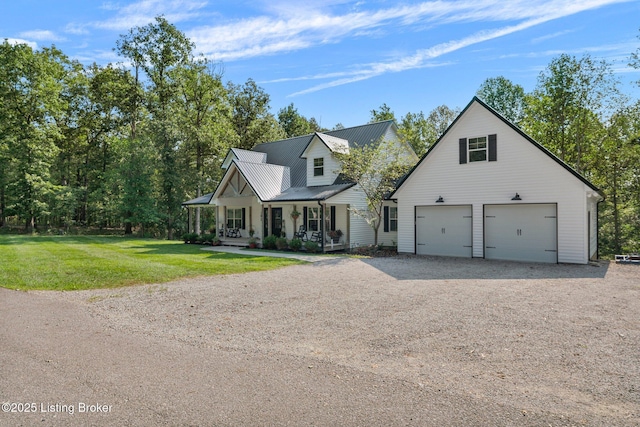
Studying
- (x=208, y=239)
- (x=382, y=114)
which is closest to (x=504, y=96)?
(x=382, y=114)

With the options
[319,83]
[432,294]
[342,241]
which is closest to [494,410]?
[432,294]

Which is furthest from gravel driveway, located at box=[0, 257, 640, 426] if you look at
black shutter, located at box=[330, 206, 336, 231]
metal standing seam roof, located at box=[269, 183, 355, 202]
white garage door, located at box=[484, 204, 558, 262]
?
black shutter, located at box=[330, 206, 336, 231]

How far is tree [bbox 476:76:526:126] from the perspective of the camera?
37.8m

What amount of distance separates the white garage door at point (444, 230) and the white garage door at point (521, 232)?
0.87 meters

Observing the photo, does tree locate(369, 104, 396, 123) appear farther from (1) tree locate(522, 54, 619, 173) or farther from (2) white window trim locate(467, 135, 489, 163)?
(2) white window trim locate(467, 135, 489, 163)

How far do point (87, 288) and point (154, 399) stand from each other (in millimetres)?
7727

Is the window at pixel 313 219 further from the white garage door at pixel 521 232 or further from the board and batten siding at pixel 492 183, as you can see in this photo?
the white garage door at pixel 521 232

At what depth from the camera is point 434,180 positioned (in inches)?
691

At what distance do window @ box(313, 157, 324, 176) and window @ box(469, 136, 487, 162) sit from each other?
849 cm

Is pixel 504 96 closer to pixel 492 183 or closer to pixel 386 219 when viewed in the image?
pixel 386 219

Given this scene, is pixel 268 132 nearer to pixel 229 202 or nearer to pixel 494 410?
pixel 229 202

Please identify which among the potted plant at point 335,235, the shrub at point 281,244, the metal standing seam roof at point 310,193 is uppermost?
the metal standing seam roof at point 310,193

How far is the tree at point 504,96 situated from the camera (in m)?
37.8

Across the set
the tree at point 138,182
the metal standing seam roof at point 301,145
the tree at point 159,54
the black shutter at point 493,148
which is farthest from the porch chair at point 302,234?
the tree at point 159,54
